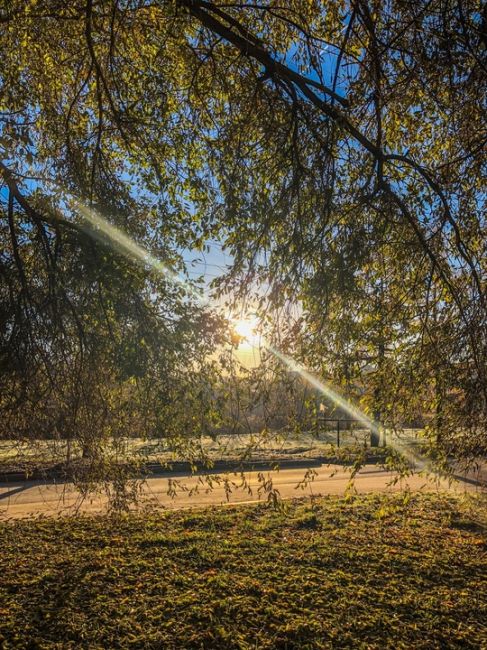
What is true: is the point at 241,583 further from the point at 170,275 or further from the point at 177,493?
the point at 177,493

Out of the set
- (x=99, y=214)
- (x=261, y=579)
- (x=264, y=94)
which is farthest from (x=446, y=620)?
(x=264, y=94)

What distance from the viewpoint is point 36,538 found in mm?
6320

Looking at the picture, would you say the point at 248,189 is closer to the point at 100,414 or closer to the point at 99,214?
the point at 99,214

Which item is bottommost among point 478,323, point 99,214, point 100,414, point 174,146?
point 100,414

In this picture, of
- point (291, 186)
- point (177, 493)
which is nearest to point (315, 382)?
point (291, 186)

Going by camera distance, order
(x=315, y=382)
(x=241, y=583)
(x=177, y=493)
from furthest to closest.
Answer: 1. (x=177, y=493)
2. (x=241, y=583)
3. (x=315, y=382)

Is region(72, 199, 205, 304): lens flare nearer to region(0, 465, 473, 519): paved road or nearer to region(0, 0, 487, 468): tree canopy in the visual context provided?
region(0, 0, 487, 468): tree canopy

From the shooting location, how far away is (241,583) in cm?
473

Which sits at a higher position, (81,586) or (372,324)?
(372,324)

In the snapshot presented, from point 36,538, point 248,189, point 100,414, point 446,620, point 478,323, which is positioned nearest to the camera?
point 446,620

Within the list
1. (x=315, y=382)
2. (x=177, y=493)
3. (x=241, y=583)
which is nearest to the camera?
(x=315, y=382)

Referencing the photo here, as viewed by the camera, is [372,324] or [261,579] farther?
[261,579]

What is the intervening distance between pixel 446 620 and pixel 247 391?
101 inches

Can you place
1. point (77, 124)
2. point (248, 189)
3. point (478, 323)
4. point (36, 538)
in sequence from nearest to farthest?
point (478, 323)
point (248, 189)
point (77, 124)
point (36, 538)
